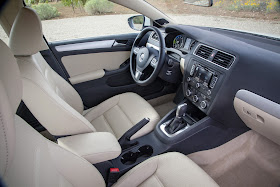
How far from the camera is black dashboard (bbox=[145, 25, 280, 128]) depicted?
112 centimetres

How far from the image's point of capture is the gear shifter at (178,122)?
1.53m

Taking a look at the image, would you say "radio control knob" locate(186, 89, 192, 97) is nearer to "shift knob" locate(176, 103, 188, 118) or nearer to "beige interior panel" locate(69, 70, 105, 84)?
"shift knob" locate(176, 103, 188, 118)

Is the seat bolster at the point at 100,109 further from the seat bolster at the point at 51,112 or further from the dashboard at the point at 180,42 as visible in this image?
the dashboard at the point at 180,42

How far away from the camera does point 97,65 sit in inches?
84.3

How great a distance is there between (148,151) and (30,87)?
91 centimetres

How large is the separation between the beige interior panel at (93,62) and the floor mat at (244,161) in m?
1.24

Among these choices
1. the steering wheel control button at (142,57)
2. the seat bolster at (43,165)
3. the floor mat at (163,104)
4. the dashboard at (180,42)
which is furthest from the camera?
the floor mat at (163,104)

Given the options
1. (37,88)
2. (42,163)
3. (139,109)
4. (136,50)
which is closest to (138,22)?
(136,50)

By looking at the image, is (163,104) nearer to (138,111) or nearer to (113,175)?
(138,111)

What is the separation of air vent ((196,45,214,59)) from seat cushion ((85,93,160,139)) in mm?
577

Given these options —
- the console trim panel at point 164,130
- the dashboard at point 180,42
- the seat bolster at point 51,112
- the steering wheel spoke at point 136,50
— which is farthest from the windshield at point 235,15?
the seat bolster at point 51,112

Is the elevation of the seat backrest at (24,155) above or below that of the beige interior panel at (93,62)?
above

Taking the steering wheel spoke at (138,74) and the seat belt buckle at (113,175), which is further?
the steering wheel spoke at (138,74)

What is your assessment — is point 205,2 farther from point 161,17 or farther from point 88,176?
point 88,176
